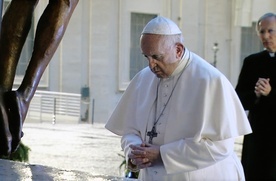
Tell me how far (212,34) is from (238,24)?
3.31 feet

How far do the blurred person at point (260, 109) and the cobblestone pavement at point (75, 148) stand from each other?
10.3 feet

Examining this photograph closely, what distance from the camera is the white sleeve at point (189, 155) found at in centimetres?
309

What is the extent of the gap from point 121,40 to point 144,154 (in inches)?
783

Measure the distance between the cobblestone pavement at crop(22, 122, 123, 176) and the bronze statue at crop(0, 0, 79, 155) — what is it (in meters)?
5.43

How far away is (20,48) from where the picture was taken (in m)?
2.36

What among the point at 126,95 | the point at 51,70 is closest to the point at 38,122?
the point at 51,70

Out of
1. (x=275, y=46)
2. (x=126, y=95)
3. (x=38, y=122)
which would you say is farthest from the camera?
(x=38, y=122)

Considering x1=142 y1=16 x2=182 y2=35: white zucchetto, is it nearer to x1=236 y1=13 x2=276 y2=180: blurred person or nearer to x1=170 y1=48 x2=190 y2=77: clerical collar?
x1=170 y1=48 x2=190 y2=77: clerical collar

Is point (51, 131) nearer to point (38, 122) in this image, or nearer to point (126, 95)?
point (38, 122)

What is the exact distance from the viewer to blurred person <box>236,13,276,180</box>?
468 centimetres

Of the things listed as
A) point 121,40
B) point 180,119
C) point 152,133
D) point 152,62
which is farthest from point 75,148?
point 121,40

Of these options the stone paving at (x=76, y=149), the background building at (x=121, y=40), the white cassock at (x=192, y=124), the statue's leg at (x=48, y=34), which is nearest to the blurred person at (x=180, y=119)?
the white cassock at (x=192, y=124)

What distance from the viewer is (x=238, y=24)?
2502 centimetres

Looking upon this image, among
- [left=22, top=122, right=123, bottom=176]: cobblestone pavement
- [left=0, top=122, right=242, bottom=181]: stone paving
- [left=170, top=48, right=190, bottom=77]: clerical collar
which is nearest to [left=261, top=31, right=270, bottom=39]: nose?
[left=170, top=48, right=190, bottom=77]: clerical collar
